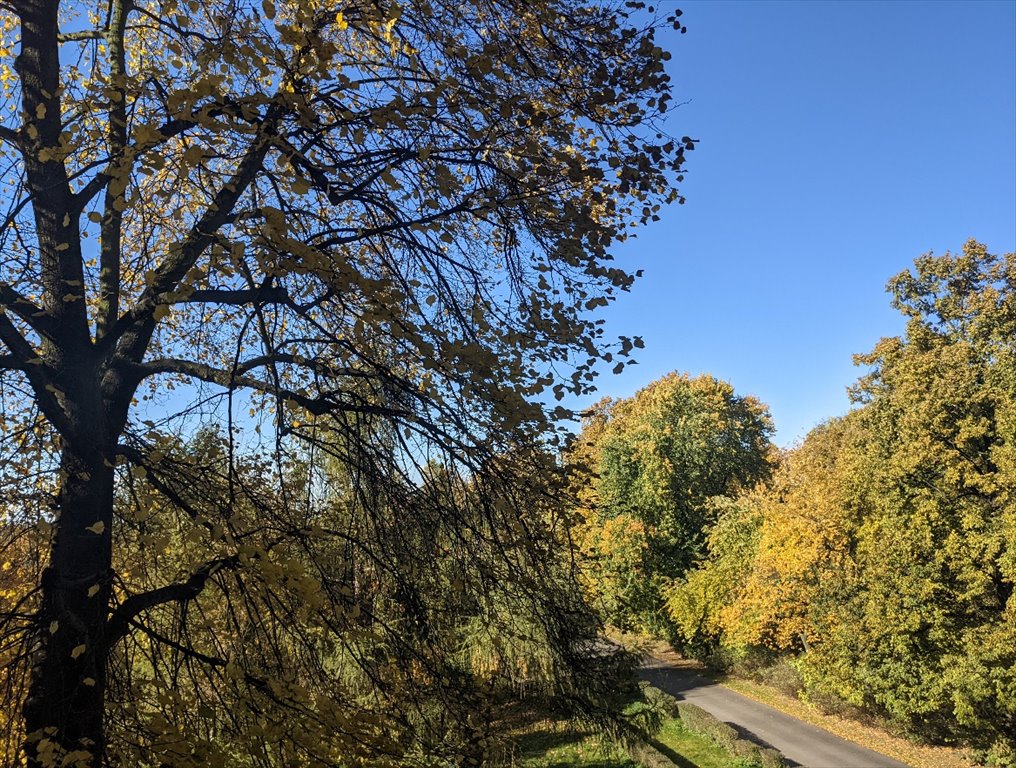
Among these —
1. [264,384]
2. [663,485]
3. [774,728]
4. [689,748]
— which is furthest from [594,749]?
[264,384]

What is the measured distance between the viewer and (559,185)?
4.75 m

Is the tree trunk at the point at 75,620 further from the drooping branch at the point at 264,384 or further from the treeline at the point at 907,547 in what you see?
the treeline at the point at 907,547

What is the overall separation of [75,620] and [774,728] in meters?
21.2

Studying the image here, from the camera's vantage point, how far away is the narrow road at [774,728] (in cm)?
1688

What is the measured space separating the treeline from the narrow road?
1.24m

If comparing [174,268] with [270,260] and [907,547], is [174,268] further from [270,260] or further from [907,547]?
[907,547]

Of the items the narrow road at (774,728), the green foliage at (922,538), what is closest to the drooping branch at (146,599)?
the narrow road at (774,728)

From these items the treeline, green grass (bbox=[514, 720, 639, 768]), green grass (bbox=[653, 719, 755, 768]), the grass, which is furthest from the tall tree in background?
green grass (bbox=[514, 720, 639, 768])

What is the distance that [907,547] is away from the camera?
15680mm

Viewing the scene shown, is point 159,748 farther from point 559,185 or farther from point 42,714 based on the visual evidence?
point 559,185

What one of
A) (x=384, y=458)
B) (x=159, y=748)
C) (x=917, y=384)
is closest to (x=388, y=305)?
(x=384, y=458)

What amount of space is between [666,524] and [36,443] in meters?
26.2

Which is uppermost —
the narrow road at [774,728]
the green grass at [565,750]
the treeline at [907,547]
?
the treeline at [907,547]

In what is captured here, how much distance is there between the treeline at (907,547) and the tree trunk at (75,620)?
813 cm
